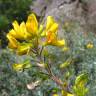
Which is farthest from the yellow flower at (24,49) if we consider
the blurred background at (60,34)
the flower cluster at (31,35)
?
the blurred background at (60,34)

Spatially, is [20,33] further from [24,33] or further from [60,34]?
[60,34]

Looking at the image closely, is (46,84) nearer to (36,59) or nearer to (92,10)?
(36,59)

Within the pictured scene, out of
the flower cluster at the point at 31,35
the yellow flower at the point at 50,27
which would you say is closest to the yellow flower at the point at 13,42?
the flower cluster at the point at 31,35

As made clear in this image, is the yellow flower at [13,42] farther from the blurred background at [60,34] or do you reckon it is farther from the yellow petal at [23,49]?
the blurred background at [60,34]

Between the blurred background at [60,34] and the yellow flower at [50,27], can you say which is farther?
the blurred background at [60,34]

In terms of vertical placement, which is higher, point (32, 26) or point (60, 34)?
point (32, 26)

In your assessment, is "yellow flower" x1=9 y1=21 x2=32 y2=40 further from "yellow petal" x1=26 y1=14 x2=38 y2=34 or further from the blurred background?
the blurred background

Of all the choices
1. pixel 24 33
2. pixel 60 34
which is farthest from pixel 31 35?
pixel 60 34

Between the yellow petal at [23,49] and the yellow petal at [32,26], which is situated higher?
the yellow petal at [32,26]
